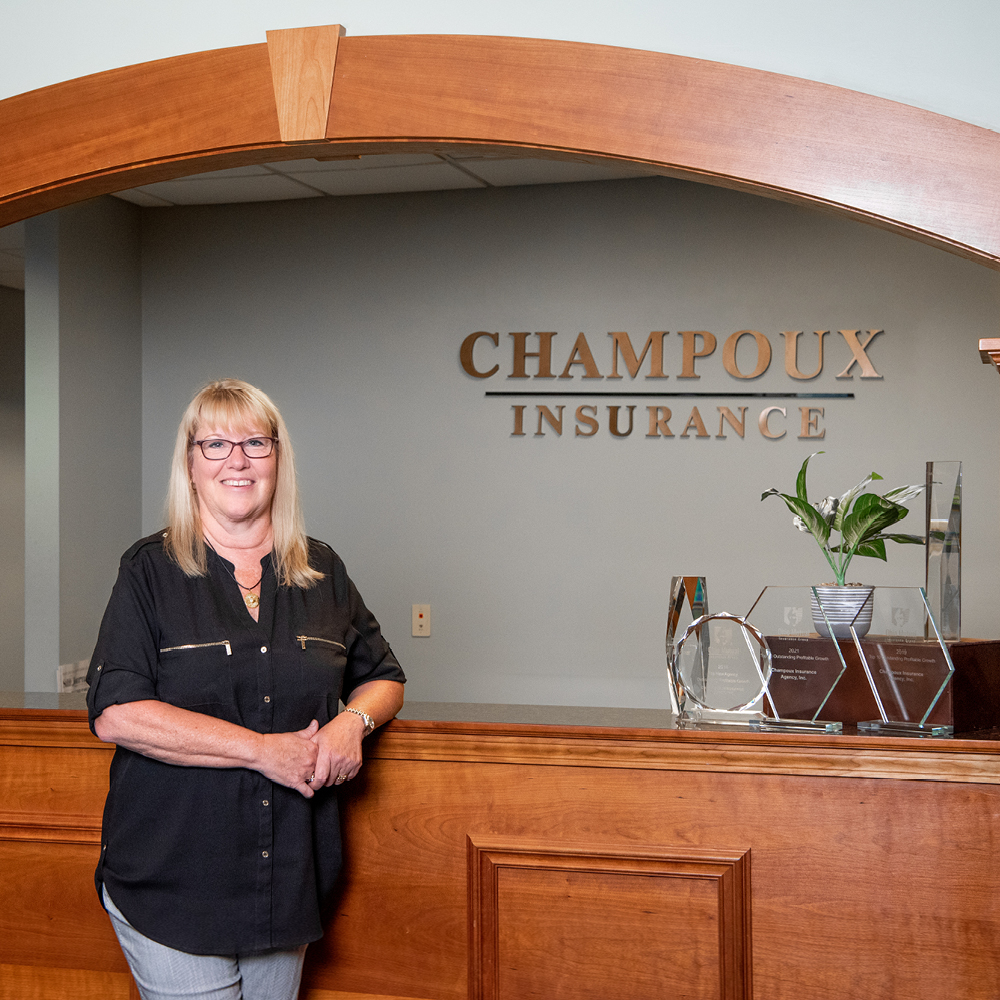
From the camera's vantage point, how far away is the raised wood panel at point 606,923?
1.97 m

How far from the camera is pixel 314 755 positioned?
5.73 feet

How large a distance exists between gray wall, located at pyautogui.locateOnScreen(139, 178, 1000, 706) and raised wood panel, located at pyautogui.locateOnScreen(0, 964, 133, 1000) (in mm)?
1730

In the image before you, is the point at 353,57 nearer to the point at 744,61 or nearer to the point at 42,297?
the point at 744,61

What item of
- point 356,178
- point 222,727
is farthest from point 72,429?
point 222,727

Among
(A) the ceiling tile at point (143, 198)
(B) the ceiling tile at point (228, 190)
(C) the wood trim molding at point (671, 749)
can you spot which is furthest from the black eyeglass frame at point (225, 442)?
(A) the ceiling tile at point (143, 198)

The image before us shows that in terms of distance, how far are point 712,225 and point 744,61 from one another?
1.67m

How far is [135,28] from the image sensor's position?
2287 mm

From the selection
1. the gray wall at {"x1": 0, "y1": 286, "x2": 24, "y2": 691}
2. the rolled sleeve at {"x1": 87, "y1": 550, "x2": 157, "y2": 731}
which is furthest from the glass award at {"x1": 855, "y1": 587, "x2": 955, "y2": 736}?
the gray wall at {"x1": 0, "y1": 286, "x2": 24, "y2": 691}

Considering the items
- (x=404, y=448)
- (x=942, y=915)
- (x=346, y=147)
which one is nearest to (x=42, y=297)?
(x=404, y=448)

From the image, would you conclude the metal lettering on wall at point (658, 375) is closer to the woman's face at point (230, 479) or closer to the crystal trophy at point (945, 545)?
the crystal trophy at point (945, 545)

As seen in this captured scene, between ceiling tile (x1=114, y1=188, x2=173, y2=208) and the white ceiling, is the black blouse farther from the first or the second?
ceiling tile (x1=114, y1=188, x2=173, y2=208)

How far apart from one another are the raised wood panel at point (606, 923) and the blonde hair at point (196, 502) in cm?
67

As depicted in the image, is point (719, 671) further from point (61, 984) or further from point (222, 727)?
point (61, 984)

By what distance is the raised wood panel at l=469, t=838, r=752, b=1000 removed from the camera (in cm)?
197
